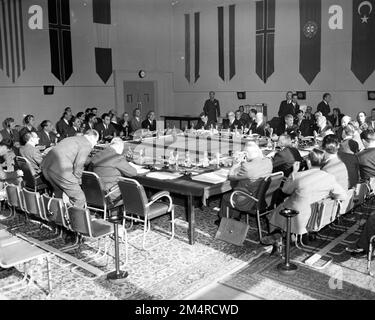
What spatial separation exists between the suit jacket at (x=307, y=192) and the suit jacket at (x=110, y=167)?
2194mm

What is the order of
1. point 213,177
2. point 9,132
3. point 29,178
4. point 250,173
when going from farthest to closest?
1. point 9,132
2. point 29,178
3. point 213,177
4. point 250,173

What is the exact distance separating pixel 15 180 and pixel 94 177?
2.26 m

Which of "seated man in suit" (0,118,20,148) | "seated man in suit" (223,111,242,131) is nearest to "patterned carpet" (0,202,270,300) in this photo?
"seated man in suit" (0,118,20,148)

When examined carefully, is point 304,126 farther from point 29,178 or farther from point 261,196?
point 29,178

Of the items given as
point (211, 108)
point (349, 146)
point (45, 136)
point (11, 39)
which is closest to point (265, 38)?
point (211, 108)

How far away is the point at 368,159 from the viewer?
6.23 meters

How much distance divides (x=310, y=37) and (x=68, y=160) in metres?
10.9

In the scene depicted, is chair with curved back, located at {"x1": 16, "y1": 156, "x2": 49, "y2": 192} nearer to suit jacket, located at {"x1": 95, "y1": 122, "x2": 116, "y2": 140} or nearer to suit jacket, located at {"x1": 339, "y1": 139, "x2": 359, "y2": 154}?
suit jacket, located at {"x1": 95, "y1": 122, "x2": 116, "y2": 140}

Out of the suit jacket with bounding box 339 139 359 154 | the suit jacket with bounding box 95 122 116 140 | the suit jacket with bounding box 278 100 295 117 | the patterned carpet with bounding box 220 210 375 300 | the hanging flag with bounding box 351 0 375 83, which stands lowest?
the patterned carpet with bounding box 220 210 375 300

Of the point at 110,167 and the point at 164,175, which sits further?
the point at 164,175

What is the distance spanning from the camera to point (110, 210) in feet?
19.9

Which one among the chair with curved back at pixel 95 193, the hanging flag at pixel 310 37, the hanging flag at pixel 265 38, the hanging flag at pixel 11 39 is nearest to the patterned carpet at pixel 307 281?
the chair with curved back at pixel 95 193

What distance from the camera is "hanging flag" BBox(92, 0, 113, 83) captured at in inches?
599
